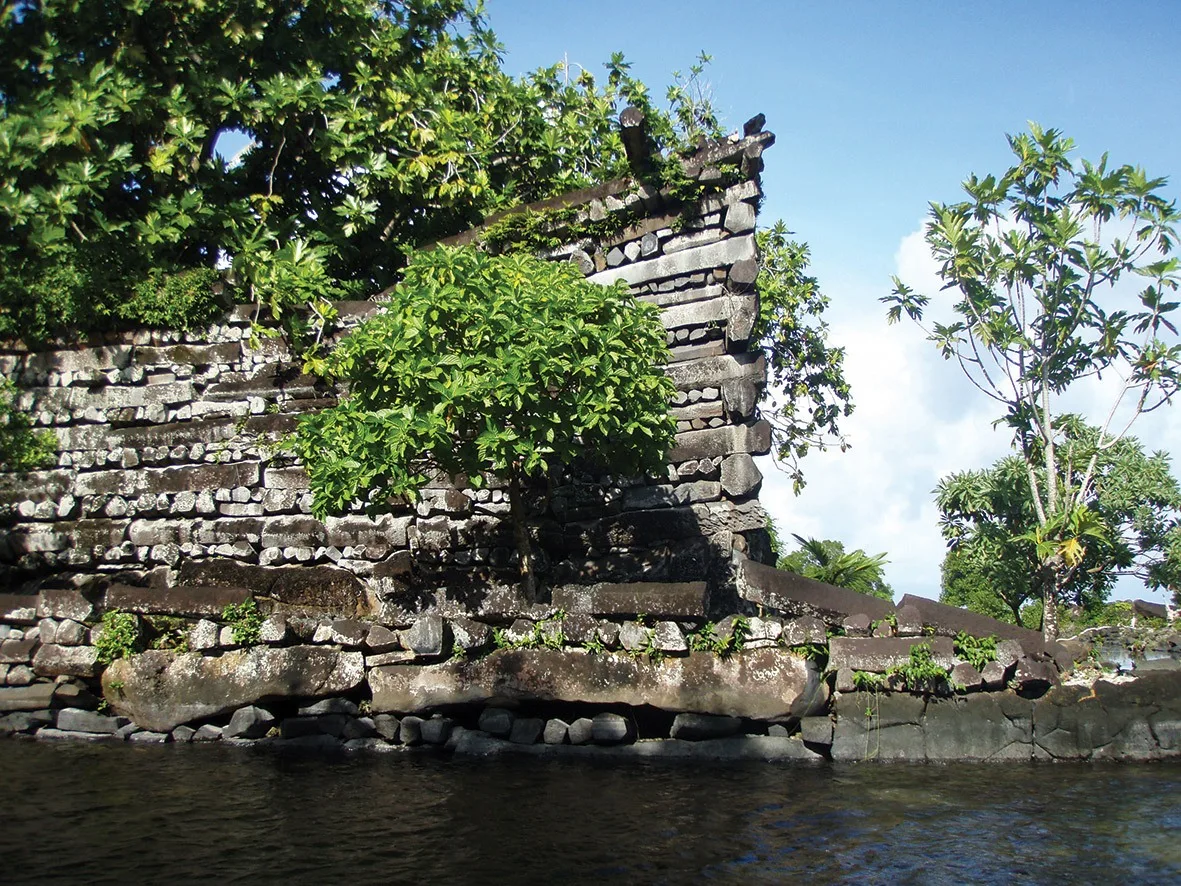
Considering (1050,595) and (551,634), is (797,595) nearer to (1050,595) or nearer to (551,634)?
(551,634)

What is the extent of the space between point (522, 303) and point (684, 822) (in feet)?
15.7

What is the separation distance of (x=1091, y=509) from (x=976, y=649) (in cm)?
896

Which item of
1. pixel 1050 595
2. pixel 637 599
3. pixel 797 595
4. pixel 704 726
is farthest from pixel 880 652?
pixel 1050 595

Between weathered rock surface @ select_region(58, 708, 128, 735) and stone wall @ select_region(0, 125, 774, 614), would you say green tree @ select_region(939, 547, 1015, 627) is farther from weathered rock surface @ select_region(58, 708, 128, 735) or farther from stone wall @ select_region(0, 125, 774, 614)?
weathered rock surface @ select_region(58, 708, 128, 735)

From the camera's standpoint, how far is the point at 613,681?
8.89m

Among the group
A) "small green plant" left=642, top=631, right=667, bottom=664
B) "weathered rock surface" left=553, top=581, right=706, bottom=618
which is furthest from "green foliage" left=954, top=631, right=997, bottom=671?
"small green plant" left=642, top=631, right=667, bottom=664

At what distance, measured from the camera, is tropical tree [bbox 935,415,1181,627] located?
17.0 meters

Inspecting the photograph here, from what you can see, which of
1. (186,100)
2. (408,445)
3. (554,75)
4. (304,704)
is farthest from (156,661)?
(554,75)

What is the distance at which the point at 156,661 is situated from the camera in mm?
9539

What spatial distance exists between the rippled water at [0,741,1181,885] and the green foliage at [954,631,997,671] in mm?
907

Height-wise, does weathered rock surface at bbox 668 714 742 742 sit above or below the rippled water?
above

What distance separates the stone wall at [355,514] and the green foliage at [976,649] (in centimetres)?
244

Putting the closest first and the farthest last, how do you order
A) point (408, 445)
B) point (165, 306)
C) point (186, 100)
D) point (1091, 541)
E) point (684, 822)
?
point (684, 822) → point (408, 445) → point (165, 306) → point (186, 100) → point (1091, 541)

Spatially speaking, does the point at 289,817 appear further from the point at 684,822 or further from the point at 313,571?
the point at 313,571
